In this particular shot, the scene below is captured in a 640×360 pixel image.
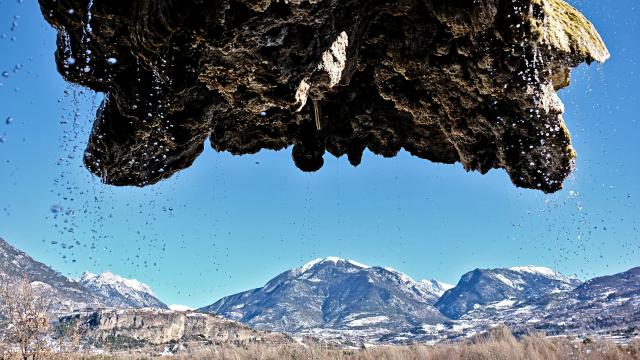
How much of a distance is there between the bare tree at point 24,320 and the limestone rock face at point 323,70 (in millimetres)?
14295

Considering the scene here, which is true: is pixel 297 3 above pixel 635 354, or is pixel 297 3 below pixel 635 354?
above

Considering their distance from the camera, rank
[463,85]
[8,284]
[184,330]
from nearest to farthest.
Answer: [463,85], [8,284], [184,330]

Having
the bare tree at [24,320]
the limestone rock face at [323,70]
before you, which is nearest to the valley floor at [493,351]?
the bare tree at [24,320]

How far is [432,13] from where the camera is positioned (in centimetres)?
795

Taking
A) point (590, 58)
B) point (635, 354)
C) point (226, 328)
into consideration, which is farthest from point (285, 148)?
point (226, 328)

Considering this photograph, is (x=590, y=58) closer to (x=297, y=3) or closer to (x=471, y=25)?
(x=471, y=25)

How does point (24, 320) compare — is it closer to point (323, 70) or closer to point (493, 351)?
point (493, 351)

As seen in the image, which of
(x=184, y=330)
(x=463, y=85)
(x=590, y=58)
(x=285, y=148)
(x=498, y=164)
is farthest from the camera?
(x=184, y=330)

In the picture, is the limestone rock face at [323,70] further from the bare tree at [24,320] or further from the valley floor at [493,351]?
the bare tree at [24,320]

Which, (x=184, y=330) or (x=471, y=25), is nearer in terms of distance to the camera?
(x=471, y=25)

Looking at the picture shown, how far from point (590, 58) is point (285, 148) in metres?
7.13

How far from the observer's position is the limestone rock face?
703 cm

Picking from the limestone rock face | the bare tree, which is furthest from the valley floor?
the limestone rock face

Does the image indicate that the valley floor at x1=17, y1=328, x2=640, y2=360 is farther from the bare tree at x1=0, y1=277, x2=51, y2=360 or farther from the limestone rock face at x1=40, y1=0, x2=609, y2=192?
the limestone rock face at x1=40, y1=0, x2=609, y2=192
